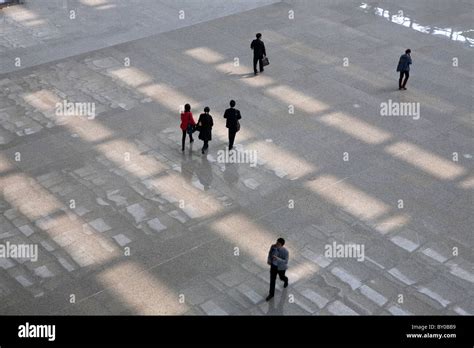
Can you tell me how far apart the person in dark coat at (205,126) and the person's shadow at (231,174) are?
→ 2.92ft

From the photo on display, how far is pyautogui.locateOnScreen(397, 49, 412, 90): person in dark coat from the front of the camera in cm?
2159

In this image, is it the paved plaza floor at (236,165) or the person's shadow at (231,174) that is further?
the person's shadow at (231,174)

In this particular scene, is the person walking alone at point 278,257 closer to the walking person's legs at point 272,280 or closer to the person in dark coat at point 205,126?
the walking person's legs at point 272,280

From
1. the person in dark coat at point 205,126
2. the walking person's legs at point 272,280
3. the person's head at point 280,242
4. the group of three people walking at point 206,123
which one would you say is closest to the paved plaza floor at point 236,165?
the walking person's legs at point 272,280

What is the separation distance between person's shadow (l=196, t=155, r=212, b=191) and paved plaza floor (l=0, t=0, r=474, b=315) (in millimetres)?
88

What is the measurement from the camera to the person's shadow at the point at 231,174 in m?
17.9

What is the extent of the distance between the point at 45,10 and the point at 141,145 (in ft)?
39.8

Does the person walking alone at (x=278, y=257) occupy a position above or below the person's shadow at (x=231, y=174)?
above

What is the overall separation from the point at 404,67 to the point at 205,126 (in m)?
7.22

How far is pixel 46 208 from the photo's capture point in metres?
16.8

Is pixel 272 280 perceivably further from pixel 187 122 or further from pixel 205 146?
pixel 187 122

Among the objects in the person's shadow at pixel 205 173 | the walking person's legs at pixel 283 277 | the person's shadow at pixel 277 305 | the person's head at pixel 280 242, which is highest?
the person's head at pixel 280 242

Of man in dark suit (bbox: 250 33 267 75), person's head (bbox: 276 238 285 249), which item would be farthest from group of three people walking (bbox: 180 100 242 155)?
person's head (bbox: 276 238 285 249)
